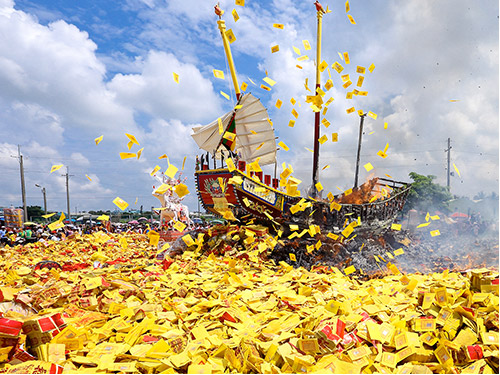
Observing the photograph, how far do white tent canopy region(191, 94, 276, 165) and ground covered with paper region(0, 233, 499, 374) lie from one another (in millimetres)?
8684

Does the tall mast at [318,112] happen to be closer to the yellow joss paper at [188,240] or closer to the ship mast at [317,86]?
the ship mast at [317,86]

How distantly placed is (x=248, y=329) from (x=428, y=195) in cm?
3179

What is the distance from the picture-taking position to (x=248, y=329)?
2945 millimetres

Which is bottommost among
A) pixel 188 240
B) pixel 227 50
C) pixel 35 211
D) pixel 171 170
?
pixel 35 211

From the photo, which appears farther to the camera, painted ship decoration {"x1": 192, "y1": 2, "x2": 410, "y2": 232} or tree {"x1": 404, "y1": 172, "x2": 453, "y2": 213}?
tree {"x1": 404, "y1": 172, "x2": 453, "y2": 213}

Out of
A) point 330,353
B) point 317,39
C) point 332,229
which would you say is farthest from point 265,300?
point 317,39

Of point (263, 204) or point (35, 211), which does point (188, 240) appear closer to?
point (263, 204)

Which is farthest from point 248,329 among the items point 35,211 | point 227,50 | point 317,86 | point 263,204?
point 35,211

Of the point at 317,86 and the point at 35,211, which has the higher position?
the point at 317,86

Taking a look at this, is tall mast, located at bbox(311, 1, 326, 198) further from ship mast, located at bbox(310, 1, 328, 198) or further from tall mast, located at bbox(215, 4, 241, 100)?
tall mast, located at bbox(215, 4, 241, 100)

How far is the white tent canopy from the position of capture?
13680 millimetres

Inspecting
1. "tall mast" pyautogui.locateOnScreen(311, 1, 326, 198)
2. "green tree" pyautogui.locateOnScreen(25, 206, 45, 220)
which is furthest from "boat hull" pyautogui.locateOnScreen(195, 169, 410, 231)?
"green tree" pyautogui.locateOnScreen(25, 206, 45, 220)

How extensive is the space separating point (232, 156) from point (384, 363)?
955cm

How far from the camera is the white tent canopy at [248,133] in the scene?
1368 centimetres
